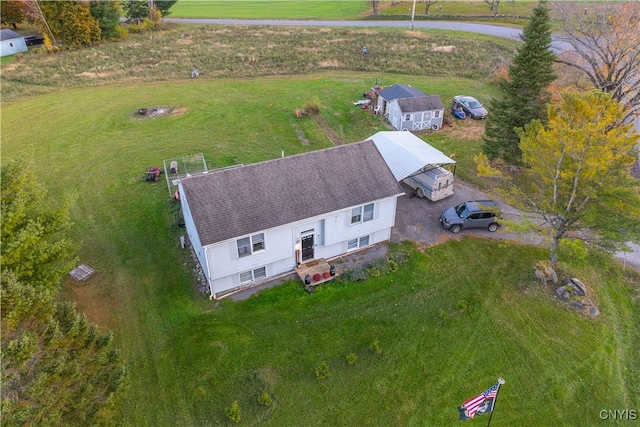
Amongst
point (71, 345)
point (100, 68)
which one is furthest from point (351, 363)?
point (100, 68)

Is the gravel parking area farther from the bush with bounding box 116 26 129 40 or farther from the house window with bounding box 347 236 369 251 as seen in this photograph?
the bush with bounding box 116 26 129 40

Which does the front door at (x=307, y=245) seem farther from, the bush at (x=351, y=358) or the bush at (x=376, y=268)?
the bush at (x=351, y=358)

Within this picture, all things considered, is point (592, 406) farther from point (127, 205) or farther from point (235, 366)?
point (127, 205)

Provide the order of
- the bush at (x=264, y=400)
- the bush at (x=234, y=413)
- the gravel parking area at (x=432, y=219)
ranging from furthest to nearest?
the gravel parking area at (x=432, y=219) < the bush at (x=264, y=400) < the bush at (x=234, y=413)

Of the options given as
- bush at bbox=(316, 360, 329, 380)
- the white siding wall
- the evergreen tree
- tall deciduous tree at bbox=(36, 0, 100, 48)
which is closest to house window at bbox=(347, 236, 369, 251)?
the white siding wall

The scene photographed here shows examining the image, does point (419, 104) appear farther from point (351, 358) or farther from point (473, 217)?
point (351, 358)

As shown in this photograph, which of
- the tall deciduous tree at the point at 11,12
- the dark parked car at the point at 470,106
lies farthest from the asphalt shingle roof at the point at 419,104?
the tall deciduous tree at the point at 11,12
